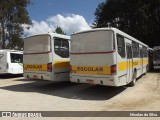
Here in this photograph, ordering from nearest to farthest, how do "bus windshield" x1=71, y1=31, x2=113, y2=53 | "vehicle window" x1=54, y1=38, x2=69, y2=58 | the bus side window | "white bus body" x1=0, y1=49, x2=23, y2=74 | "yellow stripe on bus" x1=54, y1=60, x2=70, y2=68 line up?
"bus windshield" x1=71, y1=31, x2=113, y2=53 < the bus side window < "yellow stripe on bus" x1=54, y1=60, x2=70, y2=68 < "vehicle window" x1=54, y1=38, x2=69, y2=58 < "white bus body" x1=0, y1=49, x2=23, y2=74

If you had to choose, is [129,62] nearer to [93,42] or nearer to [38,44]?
[93,42]

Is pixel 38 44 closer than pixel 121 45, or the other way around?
pixel 121 45

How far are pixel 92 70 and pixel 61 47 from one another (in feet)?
10.5

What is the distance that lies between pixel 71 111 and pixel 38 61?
5539 millimetres

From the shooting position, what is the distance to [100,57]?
11.7 meters

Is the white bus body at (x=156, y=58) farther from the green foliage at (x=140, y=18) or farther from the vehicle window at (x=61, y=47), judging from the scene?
the vehicle window at (x=61, y=47)

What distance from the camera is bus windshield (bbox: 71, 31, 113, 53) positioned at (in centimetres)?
1155

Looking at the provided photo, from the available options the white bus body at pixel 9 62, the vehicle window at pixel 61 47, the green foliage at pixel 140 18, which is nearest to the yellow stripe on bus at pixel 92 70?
the vehicle window at pixel 61 47

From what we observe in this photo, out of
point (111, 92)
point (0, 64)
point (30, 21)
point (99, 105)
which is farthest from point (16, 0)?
point (99, 105)

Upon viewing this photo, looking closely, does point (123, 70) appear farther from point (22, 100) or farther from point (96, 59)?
point (22, 100)

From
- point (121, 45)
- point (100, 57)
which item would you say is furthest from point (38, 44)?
point (121, 45)

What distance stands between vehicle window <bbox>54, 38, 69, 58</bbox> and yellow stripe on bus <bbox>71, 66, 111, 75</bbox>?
5.73ft

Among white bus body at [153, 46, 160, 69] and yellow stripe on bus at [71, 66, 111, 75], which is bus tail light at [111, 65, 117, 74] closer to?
yellow stripe on bus at [71, 66, 111, 75]

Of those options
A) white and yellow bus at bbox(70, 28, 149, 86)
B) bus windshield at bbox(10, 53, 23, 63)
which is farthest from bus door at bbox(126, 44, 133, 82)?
bus windshield at bbox(10, 53, 23, 63)
